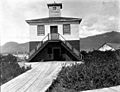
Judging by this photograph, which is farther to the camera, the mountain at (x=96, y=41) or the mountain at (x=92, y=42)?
the mountain at (x=96, y=41)

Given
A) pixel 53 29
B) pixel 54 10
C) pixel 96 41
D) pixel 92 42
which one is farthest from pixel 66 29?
pixel 96 41

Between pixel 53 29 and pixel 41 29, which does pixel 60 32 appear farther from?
pixel 41 29

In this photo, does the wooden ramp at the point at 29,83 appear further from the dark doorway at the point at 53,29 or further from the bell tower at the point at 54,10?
the bell tower at the point at 54,10

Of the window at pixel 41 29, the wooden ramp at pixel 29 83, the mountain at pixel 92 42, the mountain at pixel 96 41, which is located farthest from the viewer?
the mountain at pixel 96 41

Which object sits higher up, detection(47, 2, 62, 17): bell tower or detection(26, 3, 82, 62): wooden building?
detection(47, 2, 62, 17): bell tower

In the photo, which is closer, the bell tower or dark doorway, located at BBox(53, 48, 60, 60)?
dark doorway, located at BBox(53, 48, 60, 60)

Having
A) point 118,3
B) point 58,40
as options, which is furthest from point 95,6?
point 58,40

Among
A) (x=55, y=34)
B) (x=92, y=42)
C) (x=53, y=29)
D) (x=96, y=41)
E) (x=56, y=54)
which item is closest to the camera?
(x=55, y=34)

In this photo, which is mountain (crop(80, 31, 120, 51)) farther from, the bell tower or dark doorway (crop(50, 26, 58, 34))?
dark doorway (crop(50, 26, 58, 34))

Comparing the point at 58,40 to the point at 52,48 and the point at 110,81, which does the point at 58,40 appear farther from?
the point at 110,81

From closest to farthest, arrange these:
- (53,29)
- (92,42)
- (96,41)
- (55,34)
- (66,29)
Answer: (55,34) < (66,29) < (53,29) < (92,42) < (96,41)

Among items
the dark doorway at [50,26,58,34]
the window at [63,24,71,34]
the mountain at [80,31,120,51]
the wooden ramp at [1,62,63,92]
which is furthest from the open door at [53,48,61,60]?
the mountain at [80,31,120,51]

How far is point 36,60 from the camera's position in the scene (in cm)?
1861

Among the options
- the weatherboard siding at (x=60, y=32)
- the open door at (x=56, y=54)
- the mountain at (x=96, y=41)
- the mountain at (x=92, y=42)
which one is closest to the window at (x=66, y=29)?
the weatherboard siding at (x=60, y=32)
